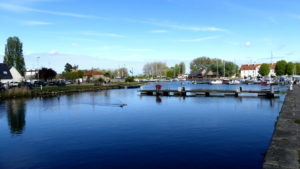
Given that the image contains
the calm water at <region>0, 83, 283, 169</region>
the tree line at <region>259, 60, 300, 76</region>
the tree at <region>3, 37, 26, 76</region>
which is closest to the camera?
the calm water at <region>0, 83, 283, 169</region>

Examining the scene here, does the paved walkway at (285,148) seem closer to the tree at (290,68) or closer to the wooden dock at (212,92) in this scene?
the wooden dock at (212,92)

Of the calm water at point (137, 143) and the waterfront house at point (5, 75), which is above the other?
the waterfront house at point (5, 75)

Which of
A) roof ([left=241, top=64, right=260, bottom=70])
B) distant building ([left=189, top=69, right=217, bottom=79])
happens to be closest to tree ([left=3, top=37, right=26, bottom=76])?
distant building ([left=189, top=69, right=217, bottom=79])

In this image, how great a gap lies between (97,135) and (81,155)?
5066mm

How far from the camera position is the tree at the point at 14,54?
312ft

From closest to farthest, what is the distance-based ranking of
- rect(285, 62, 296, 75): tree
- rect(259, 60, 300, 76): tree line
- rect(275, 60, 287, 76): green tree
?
rect(285, 62, 296, 75): tree → rect(259, 60, 300, 76): tree line → rect(275, 60, 287, 76): green tree

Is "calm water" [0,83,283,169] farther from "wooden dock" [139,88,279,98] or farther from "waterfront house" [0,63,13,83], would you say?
"waterfront house" [0,63,13,83]

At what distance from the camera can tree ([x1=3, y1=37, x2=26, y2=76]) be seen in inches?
3740

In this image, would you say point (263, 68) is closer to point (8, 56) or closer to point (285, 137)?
point (8, 56)

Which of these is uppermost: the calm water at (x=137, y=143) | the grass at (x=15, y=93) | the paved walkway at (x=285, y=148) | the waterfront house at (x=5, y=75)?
the waterfront house at (x=5, y=75)

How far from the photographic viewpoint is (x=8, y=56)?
95.2m

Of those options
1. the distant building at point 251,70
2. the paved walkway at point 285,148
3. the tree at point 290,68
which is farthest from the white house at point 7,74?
the distant building at point 251,70

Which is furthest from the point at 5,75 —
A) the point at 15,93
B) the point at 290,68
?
the point at 290,68

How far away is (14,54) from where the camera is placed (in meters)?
95.7
